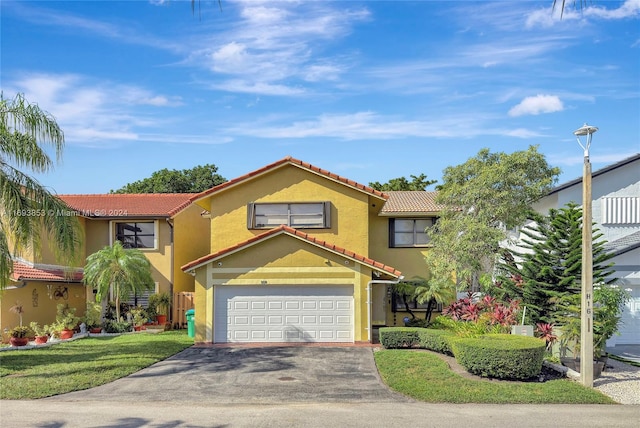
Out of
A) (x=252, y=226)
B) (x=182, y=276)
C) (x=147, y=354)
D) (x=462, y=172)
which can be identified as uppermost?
(x=462, y=172)

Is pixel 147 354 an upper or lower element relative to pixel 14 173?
lower

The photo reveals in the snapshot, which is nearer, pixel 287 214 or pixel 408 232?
pixel 287 214

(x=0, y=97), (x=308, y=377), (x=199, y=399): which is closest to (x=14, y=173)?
(x=0, y=97)

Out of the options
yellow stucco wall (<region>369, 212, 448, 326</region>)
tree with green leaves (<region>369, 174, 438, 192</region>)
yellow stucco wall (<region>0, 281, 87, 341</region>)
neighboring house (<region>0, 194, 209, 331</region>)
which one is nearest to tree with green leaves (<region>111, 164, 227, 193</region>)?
tree with green leaves (<region>369, 174, 438, 192</region>)

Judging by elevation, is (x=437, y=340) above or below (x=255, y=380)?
above

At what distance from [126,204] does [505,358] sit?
2149 centimetres

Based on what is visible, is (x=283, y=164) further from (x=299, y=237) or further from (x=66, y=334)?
(x=66, y=334)

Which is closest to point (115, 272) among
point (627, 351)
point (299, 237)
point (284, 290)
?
point (284, 290)

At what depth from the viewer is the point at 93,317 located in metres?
25.8

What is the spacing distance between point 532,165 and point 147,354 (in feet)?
47.3

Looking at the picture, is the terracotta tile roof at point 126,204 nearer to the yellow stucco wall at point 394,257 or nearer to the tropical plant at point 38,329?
the tropical plant at point 38,329

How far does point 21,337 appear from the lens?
71.4 feet

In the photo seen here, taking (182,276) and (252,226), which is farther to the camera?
(182,276)

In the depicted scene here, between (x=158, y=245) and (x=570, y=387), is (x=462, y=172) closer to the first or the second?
(x=570, y=387)
